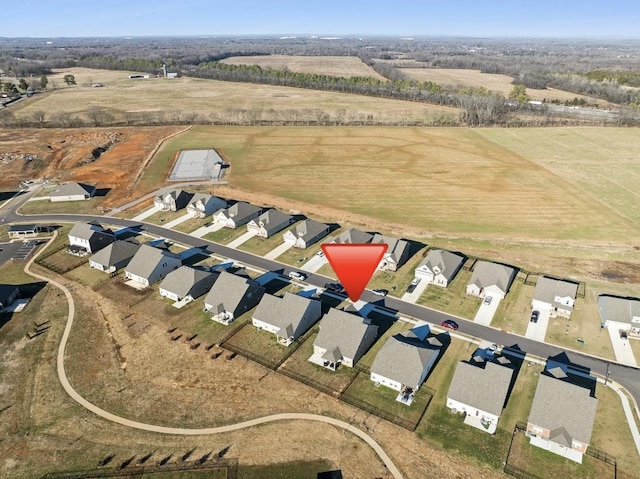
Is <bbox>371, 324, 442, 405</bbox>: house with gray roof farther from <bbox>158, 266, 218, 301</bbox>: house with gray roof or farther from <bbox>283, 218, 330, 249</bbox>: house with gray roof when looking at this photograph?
<bbox>283, 218, 330, 249</bbox>: house with gray roof

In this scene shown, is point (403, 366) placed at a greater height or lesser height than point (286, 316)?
lesser

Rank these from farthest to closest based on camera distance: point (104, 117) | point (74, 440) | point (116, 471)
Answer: point (104, 117) → point (74, 440) → point (116, 471)

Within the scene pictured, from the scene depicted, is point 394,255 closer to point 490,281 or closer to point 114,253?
point 490,281

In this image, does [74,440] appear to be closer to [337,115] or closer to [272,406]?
[272,406]

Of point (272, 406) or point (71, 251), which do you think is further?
point (71, 251)

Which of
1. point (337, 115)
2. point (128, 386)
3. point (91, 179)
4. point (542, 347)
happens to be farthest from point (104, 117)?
point (542, 347)

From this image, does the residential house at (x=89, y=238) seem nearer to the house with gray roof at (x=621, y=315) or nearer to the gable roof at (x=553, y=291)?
the gable roof at (x=553, y=291)

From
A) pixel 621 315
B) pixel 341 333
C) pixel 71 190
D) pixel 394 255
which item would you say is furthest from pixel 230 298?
pixel 71 190
